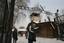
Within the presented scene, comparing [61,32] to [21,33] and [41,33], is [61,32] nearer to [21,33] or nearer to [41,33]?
[41,33]

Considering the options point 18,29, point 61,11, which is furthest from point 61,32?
point 18,29

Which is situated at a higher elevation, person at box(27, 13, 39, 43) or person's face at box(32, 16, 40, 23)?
person's face at box(32, 16, 40, 23)

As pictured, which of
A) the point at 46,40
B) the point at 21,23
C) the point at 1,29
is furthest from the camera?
the point at 21,23

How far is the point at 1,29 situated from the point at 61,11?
2.90 ft

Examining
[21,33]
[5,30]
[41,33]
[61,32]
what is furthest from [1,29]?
[61,32]

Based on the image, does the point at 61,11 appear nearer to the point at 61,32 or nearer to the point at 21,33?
the point at 61,32

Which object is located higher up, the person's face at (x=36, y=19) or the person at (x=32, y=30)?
the person's face at (x=36, y=19)

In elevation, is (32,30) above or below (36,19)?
below

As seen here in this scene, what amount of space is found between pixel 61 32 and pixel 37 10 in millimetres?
466

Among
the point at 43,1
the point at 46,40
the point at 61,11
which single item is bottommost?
the point at 46,40

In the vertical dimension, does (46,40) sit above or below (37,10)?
below

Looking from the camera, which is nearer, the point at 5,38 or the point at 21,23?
the point at 5,38

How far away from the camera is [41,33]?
6.16 ft

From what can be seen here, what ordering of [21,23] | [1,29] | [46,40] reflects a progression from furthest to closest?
[21,23] < [46,40] < [1,29]
